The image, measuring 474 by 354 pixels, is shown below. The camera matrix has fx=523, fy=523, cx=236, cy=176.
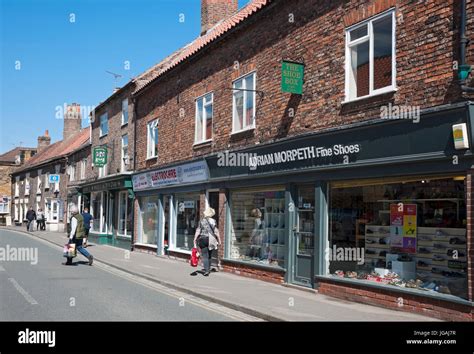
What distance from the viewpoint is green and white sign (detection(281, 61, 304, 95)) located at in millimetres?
11492

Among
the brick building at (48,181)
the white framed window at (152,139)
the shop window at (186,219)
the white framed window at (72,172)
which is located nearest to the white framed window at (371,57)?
the shop window at (186,219)

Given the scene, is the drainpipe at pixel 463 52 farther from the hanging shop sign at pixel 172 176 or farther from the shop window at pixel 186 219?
the shop window at pixel 186 219

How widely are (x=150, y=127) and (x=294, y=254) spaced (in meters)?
11.5

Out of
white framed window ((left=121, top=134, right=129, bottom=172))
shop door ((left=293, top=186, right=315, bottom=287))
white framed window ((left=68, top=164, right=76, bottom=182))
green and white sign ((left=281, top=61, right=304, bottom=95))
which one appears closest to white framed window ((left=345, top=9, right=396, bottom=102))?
green and white sign ((left=281, top=61, right=304, bottom=95))

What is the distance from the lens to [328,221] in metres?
11.0

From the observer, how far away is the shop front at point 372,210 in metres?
8.24

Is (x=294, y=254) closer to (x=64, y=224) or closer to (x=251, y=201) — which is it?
(x=251, y=201)

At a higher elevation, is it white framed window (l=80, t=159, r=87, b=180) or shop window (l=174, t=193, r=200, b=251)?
white framed window (l=80, t=159, r=87, b=180)

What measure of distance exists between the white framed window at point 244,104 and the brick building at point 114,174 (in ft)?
31.9

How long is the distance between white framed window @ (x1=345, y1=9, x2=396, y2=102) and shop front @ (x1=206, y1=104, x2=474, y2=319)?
Result: 82 centimetres

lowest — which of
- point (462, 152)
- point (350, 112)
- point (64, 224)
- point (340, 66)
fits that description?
point (64, 224)

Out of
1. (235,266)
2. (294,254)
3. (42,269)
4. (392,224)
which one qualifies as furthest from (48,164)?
(392,224)

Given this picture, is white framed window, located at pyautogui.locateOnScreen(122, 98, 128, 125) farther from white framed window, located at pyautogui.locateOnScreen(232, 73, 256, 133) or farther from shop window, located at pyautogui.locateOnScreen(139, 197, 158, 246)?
white framed window, located at pyautogui.locateOnScreen(232, 73, 256, 133)

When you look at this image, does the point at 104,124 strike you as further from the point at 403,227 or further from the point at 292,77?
the point at 403,227
